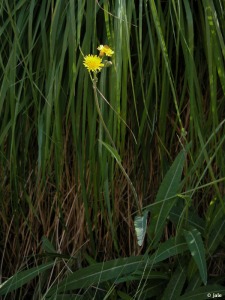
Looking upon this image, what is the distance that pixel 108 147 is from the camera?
129 cm

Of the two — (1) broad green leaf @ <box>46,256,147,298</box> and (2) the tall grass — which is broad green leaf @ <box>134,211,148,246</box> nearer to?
(2) the tall grass

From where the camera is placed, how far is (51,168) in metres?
1.63

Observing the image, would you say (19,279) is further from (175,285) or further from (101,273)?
(175,285)

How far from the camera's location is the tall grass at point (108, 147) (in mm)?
1404

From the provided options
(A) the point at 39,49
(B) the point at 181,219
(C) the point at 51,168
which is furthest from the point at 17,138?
(B) the point at 181,219

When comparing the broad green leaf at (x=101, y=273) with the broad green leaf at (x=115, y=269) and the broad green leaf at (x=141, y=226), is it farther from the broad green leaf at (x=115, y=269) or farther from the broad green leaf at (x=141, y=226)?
the broad green leaf at (x=141, y=226)

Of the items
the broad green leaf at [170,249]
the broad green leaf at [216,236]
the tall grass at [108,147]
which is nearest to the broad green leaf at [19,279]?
the tall grass at [108,147]

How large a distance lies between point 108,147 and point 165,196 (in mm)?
192

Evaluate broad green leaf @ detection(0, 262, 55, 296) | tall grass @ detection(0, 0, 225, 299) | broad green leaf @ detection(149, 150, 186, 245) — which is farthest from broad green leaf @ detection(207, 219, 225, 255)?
broad green leaf @ detection(0, 262, 55, 296)

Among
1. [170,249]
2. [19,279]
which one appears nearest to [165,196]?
[170,249]

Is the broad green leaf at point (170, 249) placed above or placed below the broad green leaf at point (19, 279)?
above

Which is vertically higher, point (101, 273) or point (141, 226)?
point (141, 226)

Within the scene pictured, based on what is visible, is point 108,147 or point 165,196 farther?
point 165,196

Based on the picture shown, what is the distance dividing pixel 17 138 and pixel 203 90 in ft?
1.57
